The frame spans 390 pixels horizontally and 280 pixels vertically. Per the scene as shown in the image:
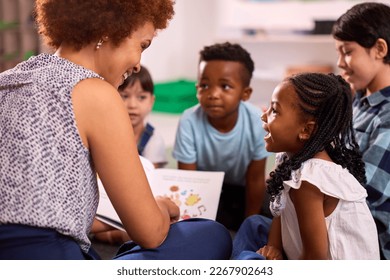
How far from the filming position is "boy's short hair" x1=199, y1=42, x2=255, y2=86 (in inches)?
65.7

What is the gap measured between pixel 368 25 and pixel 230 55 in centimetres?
47

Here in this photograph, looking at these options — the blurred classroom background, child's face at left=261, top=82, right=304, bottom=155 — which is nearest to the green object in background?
the blurred classroom background

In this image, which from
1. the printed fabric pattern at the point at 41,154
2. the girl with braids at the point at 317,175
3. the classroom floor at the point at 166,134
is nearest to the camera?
the printed fabric pattern at the point at 41,154

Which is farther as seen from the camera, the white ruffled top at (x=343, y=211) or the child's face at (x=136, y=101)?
the child's face at (x=136, y=101)

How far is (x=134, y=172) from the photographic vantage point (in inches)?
34.1

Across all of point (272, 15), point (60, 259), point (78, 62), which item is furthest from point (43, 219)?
point (272, 15)

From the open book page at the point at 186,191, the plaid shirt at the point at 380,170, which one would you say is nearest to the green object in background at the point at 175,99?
the open book page at the point at 186,191

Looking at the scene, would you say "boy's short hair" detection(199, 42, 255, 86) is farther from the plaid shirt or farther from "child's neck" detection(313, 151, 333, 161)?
"child's neck" detection(313, 151, 333, 161)

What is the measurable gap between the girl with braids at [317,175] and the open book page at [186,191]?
1.20ft

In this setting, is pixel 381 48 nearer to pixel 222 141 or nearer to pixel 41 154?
pixel 222 141

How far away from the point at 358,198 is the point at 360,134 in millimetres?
387

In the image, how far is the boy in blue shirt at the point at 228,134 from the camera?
65.1 inches

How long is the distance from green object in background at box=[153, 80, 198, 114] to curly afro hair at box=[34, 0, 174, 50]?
2358 mm

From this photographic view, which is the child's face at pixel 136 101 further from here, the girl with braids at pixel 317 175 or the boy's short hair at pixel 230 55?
the girl with braids at pixel 317 175
